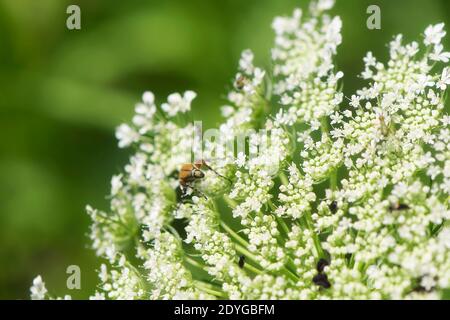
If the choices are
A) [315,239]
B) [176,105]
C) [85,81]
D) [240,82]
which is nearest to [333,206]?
[315,239]

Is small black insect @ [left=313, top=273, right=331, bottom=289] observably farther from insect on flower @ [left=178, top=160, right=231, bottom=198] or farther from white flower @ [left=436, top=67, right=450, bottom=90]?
white flower @ [left=436, top=67, right=450, bottom=90]

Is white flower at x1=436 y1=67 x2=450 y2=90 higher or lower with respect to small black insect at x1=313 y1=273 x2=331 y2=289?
higher

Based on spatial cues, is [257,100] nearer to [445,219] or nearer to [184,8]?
[445,219]

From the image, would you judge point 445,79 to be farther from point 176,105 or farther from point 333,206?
point 176,105

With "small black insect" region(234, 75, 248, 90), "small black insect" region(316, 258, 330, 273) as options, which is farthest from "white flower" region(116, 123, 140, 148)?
"small black insect" region(316, 258, 330, 273)

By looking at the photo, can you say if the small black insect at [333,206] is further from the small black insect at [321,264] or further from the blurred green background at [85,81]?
the blurred green background at [85,81]
